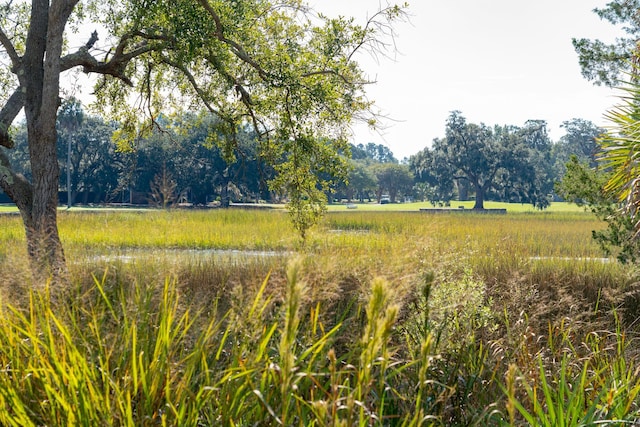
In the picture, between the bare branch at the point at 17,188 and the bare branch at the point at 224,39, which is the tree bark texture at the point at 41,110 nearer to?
the bare branch at the point at 17,188

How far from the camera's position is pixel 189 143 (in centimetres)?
5953

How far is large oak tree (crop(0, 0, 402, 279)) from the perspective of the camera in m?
9.44

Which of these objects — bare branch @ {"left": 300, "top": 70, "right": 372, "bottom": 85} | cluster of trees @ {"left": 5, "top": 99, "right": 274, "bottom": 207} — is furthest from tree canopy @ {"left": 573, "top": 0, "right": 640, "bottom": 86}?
cluster of trees @ {"left": 5, "top": 99, "right": 274, "bottom": 207}

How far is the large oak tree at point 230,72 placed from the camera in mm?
9439

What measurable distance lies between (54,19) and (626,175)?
7.70 meters

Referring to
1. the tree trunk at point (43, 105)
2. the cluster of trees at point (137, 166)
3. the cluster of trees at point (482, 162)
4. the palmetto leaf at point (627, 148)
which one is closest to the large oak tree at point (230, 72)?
the tree trunk at point (43, 105)

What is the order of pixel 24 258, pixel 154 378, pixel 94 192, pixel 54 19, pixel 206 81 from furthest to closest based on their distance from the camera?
pixel 94 192, pixel 206 81, pixel 54 19, pixel 24 258, pixel 154 378

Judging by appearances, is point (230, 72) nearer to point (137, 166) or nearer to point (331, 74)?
point (331, 74)

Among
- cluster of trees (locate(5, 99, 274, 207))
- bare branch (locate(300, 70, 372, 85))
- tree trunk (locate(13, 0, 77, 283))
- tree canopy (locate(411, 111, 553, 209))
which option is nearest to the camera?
tree trunk (locate(13, 0, 77, 283))

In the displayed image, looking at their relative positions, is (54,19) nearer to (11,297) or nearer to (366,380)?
(11,297)

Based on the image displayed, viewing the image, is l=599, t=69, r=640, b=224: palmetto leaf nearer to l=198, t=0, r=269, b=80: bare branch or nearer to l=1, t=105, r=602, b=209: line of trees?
l=198, t=0, r=269, b=80: bare branch

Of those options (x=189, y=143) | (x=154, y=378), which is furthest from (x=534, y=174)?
(x=154, y=378)

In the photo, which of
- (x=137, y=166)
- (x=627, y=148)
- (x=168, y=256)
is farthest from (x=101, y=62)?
(x=137, y=166)

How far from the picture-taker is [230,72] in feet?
38.3
